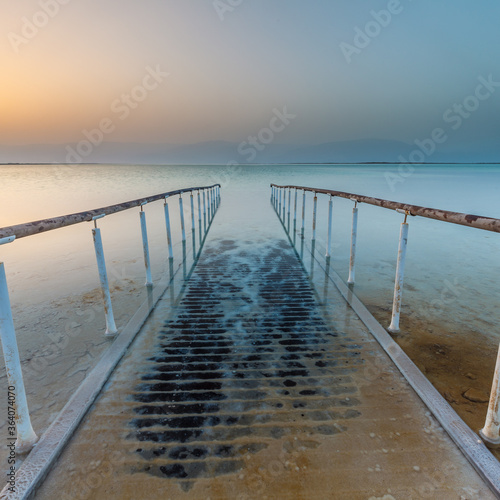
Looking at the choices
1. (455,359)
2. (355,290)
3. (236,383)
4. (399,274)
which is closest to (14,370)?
(236,383)

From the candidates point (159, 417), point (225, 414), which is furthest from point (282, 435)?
point (159, 417)

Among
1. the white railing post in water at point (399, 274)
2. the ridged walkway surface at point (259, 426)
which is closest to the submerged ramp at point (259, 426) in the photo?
the ridged walkway surface at point (259, 426)

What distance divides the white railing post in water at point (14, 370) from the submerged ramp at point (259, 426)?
0.70ft

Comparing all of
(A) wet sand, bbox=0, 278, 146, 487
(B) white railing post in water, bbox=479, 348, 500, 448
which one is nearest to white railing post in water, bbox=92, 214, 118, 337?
(A) wet sand, bbox=0, 278, 146, 487

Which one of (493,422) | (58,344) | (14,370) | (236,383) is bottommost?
(58,344)

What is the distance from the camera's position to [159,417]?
172 centimetres

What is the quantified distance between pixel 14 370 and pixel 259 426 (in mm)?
1229

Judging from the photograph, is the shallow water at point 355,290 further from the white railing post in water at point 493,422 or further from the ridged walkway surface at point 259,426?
the ridged walkway surface at point 259,426

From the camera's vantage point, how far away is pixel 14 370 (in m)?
1.44

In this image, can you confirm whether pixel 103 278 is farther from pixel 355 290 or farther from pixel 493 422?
pixel 355 290

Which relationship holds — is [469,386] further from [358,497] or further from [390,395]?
[358,497]

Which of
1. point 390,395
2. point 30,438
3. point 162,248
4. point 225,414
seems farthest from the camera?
point 162,248

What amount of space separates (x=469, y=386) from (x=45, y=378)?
2931 millimetres

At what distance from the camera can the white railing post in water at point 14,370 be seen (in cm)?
138
